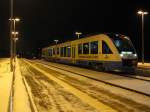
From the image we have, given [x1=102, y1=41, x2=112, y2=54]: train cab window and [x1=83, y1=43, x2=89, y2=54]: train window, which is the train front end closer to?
[x1=102, y1=41, x2=112, y2=54]: train cab window

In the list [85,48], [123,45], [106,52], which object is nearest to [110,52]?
[106,52]

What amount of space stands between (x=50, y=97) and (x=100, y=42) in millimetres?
15714

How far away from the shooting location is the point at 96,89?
18703mm

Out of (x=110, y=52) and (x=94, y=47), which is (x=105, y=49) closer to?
(x=110, y=52)

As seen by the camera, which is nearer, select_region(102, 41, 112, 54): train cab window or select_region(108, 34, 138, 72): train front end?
select_region(108, 34, 138, 72): train front end

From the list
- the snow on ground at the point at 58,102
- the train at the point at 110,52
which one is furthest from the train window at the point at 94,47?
the snow on ground at the point at 58,102

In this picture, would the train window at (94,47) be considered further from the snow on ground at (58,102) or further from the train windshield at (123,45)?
the snow on ground at (58,102)

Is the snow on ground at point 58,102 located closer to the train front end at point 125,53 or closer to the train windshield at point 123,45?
the train front end at point 125,53

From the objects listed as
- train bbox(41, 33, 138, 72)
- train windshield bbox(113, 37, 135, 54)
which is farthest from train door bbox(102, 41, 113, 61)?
train windshield bbox(113, 37, 135, 54)

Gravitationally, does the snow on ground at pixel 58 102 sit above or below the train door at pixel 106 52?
below

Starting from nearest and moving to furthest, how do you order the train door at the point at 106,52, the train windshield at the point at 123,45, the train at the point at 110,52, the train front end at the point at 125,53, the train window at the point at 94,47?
1. the train front end at the point at 125,53
2. the train at the point at 110,52
3. the train windshield at the point at 123,45
4. the train door at the point at 106,52
5. the train window at the point at 94,47

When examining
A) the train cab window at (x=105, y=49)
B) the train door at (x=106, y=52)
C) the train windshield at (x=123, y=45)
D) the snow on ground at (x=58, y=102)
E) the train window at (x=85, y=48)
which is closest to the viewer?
the snow on ground at (x=58, y=102)

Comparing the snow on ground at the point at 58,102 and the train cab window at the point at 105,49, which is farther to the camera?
the train cab window at the point at 105,49

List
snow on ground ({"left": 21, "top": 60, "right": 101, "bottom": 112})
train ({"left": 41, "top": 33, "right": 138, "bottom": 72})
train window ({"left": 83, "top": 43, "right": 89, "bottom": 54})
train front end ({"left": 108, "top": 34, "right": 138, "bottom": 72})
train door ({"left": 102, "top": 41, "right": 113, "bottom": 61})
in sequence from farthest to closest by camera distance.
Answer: train window ({"left": 83, "top": 43, "right": 89, "bottom": 54})
train door ({"left": 102, "top": 41, "right": 113, "bottom": 61})
train ({"left": 41, "top": 33, "right": 138, "bottom": 72})
train front end ({"left": 108, "top": 34, "right": 138, "bottom": 72})
snow on ground ({"left": 21, "top": 60, "right": 101, "bottom": 112})
